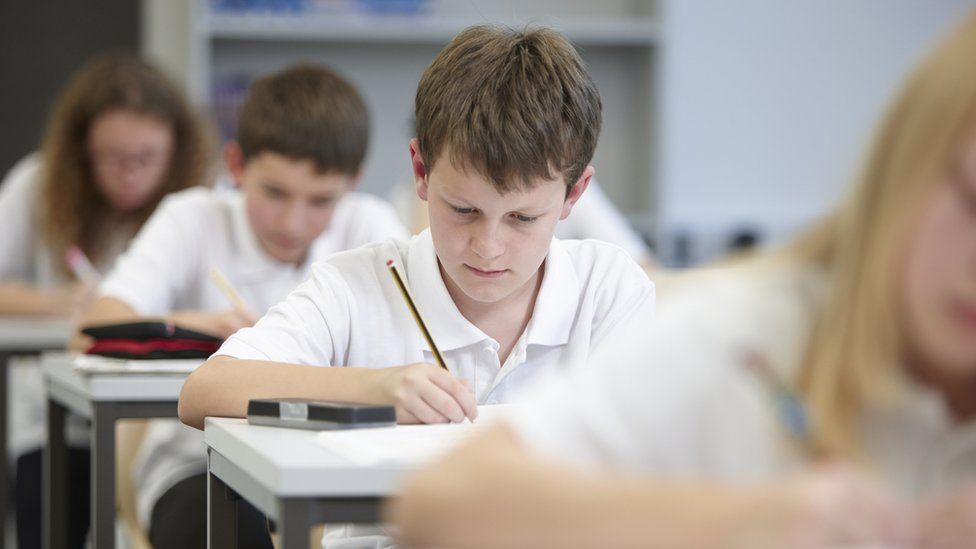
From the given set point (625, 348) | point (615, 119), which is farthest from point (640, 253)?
point (625, 348)

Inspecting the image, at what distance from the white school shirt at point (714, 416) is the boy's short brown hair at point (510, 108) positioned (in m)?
0.70

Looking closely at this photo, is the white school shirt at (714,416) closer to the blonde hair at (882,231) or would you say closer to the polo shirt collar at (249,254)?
the blonde hair at (882,231)

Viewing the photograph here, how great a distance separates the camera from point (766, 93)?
4.67 metres

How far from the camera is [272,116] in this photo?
7.86 ft

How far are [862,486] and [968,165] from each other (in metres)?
0.19

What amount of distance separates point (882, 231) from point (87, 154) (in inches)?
108

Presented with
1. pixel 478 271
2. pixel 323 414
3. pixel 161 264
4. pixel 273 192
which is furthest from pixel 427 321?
pixel 161 264

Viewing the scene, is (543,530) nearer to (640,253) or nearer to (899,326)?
(899,326)

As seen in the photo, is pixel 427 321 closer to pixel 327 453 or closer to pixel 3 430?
pixel 327 453

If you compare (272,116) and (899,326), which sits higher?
(272,116)

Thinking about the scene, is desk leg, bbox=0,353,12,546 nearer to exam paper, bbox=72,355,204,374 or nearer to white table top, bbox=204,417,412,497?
exam paper, bbox=72,355,204,374

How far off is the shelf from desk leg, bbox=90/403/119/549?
2659 mm

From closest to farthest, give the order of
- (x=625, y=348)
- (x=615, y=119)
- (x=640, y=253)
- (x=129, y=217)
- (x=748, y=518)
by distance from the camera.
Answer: (x=748, y=518)
(x=625, y=348)
(x=129, y=217)
(x=640, y=253)
(x=615, y=119)

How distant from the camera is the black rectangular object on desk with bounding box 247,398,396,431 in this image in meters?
1.27
